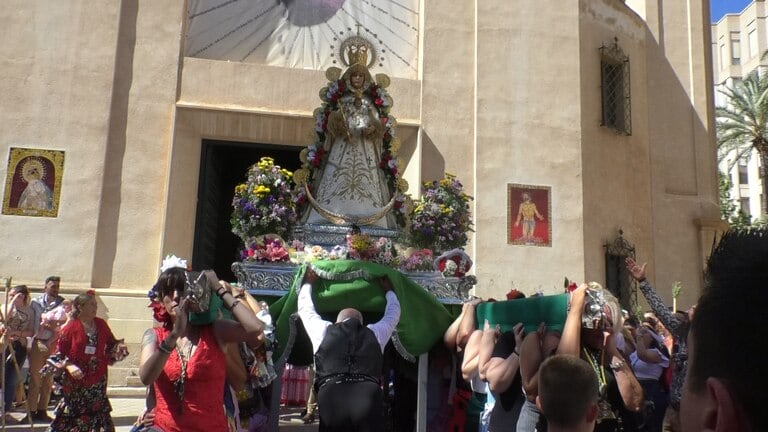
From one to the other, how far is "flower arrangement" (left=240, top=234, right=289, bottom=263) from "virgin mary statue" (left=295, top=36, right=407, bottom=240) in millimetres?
1414

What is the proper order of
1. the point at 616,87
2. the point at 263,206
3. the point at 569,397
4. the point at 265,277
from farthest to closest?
the point at 616,87, the point at 263,206, the point at 265,277, the point at 569,397

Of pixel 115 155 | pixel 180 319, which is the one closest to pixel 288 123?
pixel 115 155

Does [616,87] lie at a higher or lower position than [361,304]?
higher

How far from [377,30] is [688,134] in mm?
9306

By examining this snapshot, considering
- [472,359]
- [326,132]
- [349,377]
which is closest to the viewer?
[349,377]

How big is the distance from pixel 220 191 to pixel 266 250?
29.4 ft

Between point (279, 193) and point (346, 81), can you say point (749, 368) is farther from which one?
point (346, 81)

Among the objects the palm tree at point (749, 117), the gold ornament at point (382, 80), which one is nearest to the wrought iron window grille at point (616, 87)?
the gold ornament at point (382, 80)

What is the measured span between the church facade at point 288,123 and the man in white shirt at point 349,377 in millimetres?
8734

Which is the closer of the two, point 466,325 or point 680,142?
point 466,325

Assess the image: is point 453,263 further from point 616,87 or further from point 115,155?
point 616,87

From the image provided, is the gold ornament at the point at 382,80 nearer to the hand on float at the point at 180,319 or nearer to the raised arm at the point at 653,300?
the raised arm at the point at 653,300

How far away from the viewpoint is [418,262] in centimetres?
834

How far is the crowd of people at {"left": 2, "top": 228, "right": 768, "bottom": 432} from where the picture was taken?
116 centimetres
